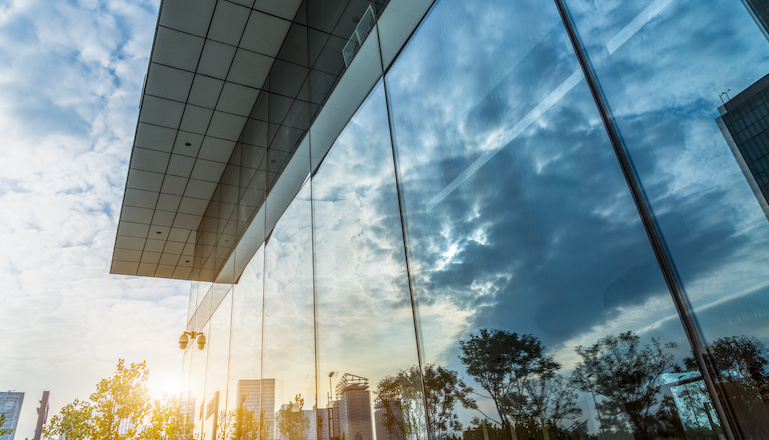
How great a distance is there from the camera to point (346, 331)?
350 cm

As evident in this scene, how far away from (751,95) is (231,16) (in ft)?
16.8

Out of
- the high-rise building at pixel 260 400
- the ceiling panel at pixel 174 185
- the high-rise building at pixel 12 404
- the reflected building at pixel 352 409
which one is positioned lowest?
the reflected building at pixel 352 409

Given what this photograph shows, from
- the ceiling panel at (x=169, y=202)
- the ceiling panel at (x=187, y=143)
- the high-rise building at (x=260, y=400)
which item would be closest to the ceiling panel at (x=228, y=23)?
the ceiling panel at (x=187, y=143)

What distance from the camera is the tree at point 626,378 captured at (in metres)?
1.36

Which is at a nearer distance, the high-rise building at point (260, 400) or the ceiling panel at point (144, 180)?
the high-rise building at point (260, 400)

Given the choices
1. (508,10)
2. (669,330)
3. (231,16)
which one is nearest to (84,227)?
(231,16)

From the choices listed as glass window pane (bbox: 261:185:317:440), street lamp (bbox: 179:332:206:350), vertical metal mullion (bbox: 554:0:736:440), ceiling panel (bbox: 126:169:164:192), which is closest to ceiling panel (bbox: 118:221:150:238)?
ceiling panel (bbox: 126:169:164:192)

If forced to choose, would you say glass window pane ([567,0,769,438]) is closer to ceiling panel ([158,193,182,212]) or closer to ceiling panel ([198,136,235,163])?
ceiling panel ([198,136,235,163])

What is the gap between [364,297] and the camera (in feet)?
10.8

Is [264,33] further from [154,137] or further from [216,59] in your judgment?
[154,137]

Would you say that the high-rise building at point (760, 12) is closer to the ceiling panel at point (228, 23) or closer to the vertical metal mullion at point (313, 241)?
the vertical metal mullion at point (313, 241)

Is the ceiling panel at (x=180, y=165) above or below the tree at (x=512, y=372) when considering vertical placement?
above

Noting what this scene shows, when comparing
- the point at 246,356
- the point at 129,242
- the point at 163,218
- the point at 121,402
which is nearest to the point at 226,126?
the point at 163,218

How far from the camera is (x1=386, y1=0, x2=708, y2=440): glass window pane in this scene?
1458 millimetres
